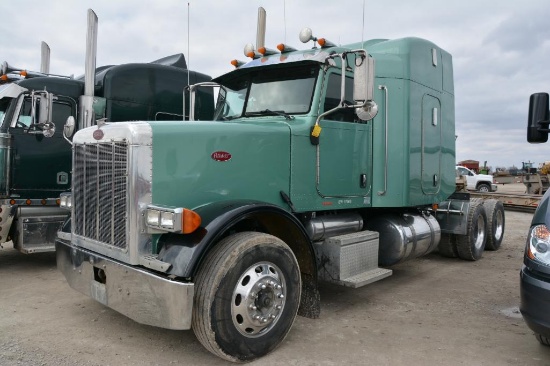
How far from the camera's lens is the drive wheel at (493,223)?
8633 mm

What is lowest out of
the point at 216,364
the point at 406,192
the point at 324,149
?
the point at 216,364

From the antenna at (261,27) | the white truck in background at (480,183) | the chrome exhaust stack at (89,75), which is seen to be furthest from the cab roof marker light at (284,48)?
the white truck in background at (480,183)

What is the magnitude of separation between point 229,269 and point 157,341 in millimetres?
1209

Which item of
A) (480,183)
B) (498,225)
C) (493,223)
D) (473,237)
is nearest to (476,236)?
(473,237)

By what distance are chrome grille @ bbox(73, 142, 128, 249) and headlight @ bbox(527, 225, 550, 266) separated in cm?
311

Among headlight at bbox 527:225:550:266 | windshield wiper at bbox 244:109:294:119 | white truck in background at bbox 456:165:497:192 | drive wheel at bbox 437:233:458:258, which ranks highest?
windshield wiper at bbox 244:109:294:119

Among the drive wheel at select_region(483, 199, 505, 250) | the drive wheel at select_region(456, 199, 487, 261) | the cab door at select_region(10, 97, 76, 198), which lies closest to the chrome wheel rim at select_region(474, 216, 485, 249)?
the drive wheel at select_region(456, 199, 487, 261)

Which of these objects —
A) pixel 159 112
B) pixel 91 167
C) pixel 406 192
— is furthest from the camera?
pixel 159 112

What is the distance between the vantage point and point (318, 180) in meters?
4.80

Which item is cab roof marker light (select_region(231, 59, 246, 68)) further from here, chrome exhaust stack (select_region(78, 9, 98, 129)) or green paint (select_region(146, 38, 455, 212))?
chrome exhaust stack (select_region(78, 9, 98, 129))

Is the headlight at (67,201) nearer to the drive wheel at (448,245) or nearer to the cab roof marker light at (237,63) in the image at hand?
the cab roof marker light at (237,63)

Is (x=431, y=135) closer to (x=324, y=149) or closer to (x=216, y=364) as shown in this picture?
(x=324, y=149)

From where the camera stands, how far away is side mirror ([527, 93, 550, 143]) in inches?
151

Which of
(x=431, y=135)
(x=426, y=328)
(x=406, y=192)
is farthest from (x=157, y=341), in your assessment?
(x=431, y=135)
